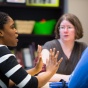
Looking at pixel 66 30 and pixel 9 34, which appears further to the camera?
pixel 66 30

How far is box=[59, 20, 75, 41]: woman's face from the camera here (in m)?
2.25

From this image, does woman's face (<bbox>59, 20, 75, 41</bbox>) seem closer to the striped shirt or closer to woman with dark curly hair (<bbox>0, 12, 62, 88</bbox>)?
woman with dark curly hair (<bbox>0, 12, 62, 88</bbox>)

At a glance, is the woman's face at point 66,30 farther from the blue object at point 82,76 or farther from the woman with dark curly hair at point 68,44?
the blue object at point 82,76

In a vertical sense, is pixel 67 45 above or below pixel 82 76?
below

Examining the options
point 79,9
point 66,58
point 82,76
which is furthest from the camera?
point 79,9

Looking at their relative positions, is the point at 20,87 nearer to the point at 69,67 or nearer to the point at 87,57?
the point at 87,57

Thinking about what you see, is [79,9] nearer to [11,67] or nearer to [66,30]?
[66,30]

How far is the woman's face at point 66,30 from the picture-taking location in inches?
88.7

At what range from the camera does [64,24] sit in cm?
227

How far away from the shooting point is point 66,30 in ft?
7.36

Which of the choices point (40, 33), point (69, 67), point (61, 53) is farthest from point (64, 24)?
point (40, 33)

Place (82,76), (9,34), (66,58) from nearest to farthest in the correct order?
(82,76) < (9,34) < (66,58)

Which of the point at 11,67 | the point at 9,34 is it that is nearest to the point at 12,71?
the point at 11,67

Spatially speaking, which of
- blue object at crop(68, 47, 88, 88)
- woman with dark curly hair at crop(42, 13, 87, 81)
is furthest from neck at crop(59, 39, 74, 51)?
blue object at crop(68, 47, 88, 88)
